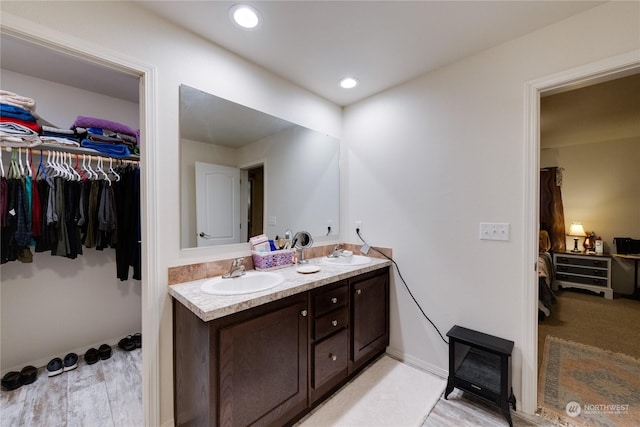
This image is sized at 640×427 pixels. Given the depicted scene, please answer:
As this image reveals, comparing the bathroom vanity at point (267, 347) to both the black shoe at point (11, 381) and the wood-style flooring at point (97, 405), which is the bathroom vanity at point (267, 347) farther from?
the black shoe at point (11, 381)

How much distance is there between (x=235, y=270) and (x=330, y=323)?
0.74 m

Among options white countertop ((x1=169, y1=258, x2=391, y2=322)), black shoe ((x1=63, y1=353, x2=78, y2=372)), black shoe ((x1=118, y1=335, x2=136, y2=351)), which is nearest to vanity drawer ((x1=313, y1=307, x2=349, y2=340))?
white countertop ((x1=169, y1=258, x2=391, y2=322))

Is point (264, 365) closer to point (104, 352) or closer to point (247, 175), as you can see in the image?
point (247, 175)

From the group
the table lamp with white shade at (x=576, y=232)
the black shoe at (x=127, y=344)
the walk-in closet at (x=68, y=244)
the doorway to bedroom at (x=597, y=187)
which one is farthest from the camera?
the table lamp with white shade at (x=576, y=232)

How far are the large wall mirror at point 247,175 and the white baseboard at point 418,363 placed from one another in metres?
1.23

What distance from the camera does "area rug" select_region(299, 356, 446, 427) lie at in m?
1.56

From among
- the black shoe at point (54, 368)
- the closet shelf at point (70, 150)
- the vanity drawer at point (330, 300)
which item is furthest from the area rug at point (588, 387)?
the closet shelf at point (70, 150)

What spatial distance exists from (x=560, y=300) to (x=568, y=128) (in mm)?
2475

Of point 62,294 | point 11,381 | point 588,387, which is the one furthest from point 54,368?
point 588,387

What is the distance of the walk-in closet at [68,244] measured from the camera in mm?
1754

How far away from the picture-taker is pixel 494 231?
1.74 metres

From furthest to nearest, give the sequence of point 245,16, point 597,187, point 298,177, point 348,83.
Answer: point 597,187 → point 298,177 → point 348,83 → point 245,16

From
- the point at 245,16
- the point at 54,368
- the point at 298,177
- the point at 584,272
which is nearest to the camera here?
the point at 245,16

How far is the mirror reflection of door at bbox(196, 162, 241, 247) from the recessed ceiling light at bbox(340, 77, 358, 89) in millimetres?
1196
